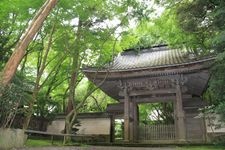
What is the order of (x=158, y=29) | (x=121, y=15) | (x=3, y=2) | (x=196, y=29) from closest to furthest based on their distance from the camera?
(x=3, y=2)
(x=196, y=29)
(x=121, y=15)
(x=158, y=29)

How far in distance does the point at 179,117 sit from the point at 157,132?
2102mm

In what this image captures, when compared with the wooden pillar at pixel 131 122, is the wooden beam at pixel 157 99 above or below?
above

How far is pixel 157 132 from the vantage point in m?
16.9

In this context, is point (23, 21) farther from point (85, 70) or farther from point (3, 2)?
point (85, 70)

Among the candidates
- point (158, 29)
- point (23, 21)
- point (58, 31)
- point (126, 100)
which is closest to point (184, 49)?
point (158, 29)

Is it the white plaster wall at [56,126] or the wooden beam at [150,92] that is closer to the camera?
the wooden beam at [150,92]

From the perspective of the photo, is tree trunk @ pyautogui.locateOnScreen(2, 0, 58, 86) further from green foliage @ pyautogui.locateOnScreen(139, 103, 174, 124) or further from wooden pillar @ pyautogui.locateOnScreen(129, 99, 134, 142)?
green foliage @ pyautogui.locateOnScreen(139, 103, 174, 124)

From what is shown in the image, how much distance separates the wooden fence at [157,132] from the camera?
16.8m

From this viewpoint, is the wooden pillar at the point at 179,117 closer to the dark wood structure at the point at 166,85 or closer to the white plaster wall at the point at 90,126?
the dark wood structure at the point at 166,85

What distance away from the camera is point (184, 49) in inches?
762

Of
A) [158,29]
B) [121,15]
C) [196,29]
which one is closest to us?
[196,29]

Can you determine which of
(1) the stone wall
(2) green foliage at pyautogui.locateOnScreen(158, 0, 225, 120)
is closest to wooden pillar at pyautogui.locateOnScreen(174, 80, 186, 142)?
(2) green foliage at pyautogui.locateOnScreen(158, 0, 225, 120)

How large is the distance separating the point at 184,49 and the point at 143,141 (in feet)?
22.8

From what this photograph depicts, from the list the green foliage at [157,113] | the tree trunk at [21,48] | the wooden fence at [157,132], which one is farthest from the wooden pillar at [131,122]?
the tree trunk at [21,48]
